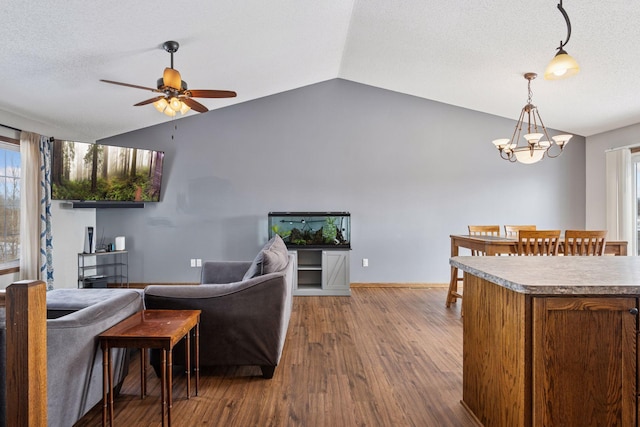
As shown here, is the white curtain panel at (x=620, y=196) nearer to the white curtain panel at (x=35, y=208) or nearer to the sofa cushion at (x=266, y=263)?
the sofa cushion at (x=266, y=263)

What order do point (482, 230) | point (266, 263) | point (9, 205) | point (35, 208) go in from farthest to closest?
point (482, 230), point (35, 208), point (9, 205), point (266, 263)

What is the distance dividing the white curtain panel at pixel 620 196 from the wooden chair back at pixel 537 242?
2235mm

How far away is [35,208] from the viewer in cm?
426

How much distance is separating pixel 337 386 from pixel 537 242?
7.82 feet

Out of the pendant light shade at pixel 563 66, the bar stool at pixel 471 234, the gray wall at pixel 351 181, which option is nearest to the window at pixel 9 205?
the gray wall at pixel 351 181

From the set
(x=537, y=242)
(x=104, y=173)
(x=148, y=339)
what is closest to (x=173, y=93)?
(x=148, y=339)

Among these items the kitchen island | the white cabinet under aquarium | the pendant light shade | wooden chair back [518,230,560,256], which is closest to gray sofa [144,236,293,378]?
the kitchen island

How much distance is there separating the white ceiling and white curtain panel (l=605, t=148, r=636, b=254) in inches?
19.3

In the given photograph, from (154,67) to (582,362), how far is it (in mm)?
4165

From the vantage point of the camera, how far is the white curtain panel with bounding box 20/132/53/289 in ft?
13.6

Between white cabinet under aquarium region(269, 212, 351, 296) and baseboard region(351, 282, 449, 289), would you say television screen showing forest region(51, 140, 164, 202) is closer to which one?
white cabinet under aquarium region(269, 212, 351, 296)

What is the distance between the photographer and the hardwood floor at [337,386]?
6.57 feet

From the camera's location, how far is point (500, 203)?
219 inches

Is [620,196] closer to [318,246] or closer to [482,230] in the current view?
[482,230]
